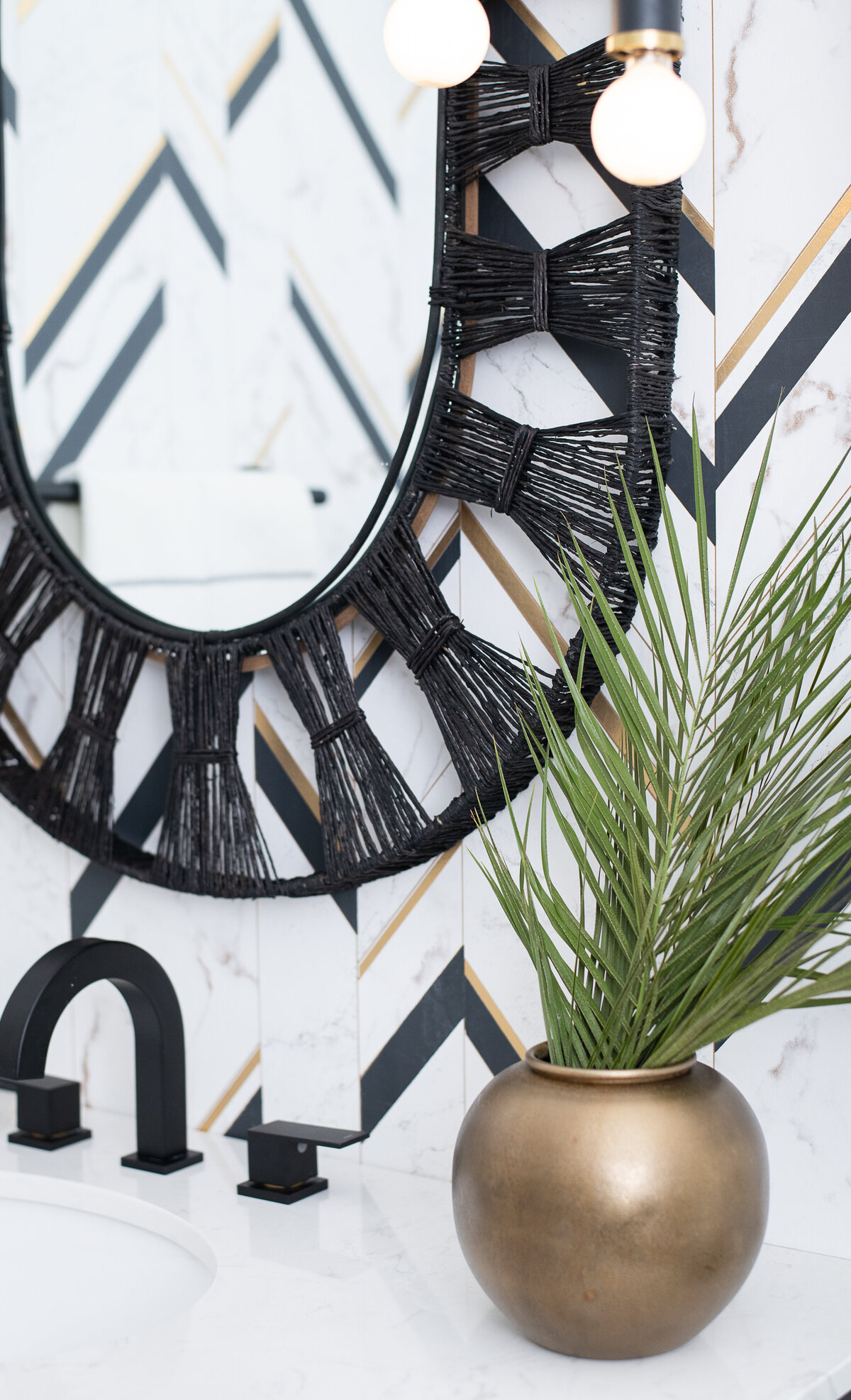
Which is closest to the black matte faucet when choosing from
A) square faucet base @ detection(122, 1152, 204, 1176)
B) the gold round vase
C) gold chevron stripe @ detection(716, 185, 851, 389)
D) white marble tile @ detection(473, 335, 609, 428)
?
square faucet base @ detection(122, 1152, 204, 1176)

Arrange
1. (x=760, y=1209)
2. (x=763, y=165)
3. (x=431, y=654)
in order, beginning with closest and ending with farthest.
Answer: (x=760, y=1209) → (x=763, y=165) → (x=431, y=654)

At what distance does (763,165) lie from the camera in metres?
0.83

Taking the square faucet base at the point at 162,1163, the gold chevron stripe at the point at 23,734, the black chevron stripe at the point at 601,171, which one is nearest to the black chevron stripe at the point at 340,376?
the black chevron stripe at the point at 601,171

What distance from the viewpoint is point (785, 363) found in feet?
2.73

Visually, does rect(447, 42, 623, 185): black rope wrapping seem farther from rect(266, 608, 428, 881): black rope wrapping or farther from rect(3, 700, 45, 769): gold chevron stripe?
rect(3, 700, 45, 769): gold chevron stripe

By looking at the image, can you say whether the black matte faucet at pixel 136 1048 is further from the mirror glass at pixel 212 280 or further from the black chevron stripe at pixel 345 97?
the black chevron stripe at pixel 345 97

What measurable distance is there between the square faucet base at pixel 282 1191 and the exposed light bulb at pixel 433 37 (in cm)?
78

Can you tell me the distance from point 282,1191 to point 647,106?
2.55 feet

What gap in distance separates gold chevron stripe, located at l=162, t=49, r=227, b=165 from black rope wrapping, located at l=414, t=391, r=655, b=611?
1.14 feet

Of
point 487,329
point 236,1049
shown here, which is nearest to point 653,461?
point 487,329

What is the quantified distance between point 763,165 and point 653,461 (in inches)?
7.8

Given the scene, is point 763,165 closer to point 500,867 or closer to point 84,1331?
point 500,867

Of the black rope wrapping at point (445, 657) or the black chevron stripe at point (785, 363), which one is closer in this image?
the black chevron stripe at point (785, 363)

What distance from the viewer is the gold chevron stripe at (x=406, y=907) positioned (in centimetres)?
99
